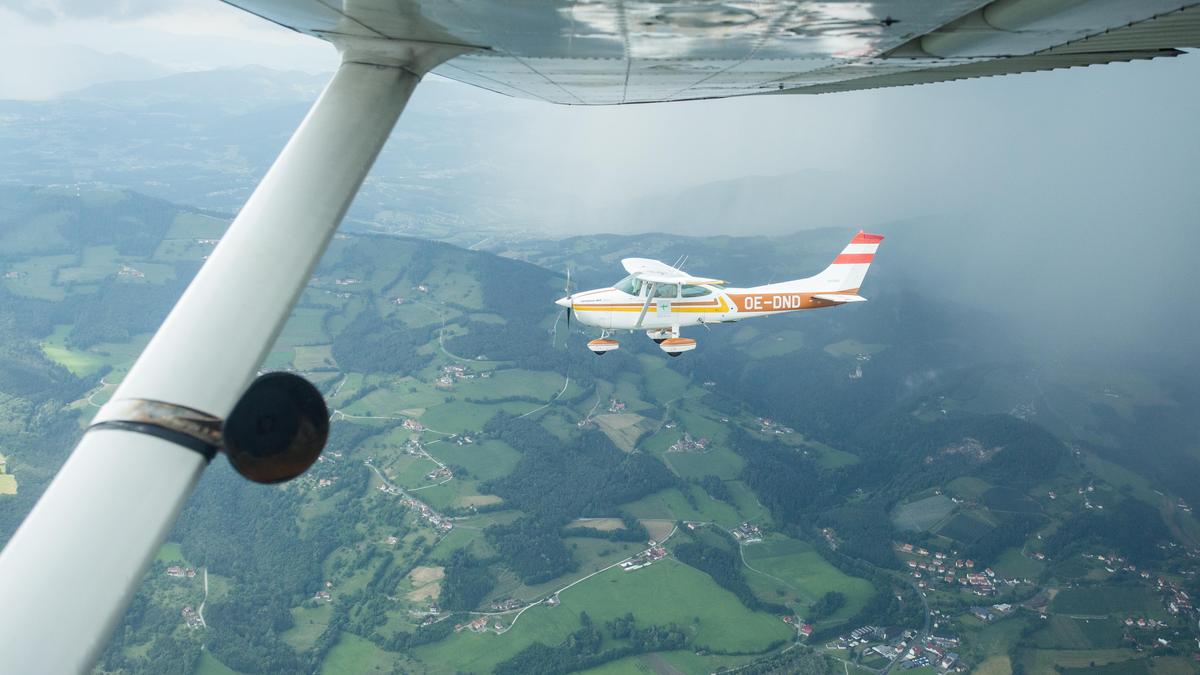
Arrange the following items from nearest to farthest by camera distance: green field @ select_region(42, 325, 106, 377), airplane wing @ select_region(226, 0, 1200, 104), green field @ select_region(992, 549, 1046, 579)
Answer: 1. airplane wing @ select_region(226, 0, 1200, 104)
2. green field @ select_region(992, 549, 1046, 579)
3. green field @ select_region(42, 325, 106, 377)

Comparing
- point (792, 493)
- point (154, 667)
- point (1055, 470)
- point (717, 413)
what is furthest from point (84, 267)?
point (1055, 470)

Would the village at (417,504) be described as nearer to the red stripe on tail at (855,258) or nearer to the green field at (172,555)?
the green field at (172,555)

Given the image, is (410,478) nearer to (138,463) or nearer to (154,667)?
(154,667)

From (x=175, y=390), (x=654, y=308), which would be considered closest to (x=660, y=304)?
(x=654, y=308)

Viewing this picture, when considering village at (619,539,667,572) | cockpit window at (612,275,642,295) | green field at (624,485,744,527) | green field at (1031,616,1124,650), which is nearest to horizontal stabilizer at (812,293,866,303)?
cockpit window at (612,275,642,295)

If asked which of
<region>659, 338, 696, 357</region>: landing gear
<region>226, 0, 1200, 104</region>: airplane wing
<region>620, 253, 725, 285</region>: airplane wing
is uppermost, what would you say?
<region>226, 0, 1200, 104</region>: airplane wing

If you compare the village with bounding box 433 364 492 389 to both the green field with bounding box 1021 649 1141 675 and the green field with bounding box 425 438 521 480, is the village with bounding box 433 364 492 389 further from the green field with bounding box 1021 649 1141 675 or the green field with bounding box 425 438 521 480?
the green field with bounding box 1021 649 1141 675

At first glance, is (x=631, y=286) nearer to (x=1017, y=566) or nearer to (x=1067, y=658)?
(x=1067, y=658)

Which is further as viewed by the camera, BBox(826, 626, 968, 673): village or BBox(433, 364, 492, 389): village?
BBox(433, 364, 492, 389): village

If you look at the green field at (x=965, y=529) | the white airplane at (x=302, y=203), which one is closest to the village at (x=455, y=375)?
the green field at (x=965, y=529)
